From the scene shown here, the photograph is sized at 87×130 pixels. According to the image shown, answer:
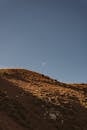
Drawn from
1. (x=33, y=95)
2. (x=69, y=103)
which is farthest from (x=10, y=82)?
(x=69, y=103)

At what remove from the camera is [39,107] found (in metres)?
26.4

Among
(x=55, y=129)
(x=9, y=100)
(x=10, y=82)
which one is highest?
(x=10, y=82)

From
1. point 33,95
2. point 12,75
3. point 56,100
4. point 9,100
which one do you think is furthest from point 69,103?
point 12,75

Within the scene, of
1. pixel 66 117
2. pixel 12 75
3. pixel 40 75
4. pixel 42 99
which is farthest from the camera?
pixel 40 75

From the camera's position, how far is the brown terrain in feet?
79.1

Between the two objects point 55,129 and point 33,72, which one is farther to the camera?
point 33,72

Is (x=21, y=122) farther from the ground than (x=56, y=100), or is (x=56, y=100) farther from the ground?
(x=56, y=100)

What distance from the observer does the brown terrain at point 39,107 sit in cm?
2411

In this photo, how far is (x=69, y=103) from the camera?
2839 centimetres

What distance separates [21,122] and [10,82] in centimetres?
782

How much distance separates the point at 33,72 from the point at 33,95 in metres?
10.4

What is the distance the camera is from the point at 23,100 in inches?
1055

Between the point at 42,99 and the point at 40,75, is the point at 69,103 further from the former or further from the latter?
the point at 40,75

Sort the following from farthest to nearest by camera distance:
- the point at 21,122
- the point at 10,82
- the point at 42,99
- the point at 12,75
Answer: the point at 12,75, the point at 10,82, the point at 42,99, the point at 21,122
